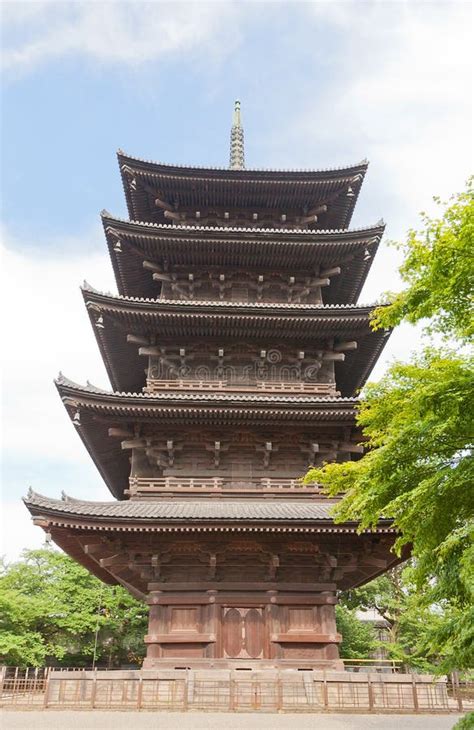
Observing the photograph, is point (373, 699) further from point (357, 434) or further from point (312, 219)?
point (312, 219)

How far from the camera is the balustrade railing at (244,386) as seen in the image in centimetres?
2031

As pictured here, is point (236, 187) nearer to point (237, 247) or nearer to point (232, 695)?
point (237, 247)

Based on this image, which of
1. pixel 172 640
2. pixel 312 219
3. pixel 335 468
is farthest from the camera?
pixel 312 219

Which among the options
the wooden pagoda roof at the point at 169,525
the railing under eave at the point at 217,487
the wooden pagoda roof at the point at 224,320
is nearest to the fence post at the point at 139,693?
the wooden pagoda roof at the point at 169,525

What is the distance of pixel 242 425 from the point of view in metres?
18.8

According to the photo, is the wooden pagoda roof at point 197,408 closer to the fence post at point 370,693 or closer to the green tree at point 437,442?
the fence post at point 370,693

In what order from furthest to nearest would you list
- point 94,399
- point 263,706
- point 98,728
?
point 94,399, point 263,706, point 98,728

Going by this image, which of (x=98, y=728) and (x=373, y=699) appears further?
(x=373, y=699)

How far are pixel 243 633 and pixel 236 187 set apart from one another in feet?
56.4

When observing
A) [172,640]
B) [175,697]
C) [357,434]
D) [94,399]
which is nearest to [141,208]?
[94,399]

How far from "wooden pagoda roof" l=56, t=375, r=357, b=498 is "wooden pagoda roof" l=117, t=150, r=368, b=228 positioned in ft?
33.2

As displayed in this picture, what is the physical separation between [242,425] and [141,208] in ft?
40.1

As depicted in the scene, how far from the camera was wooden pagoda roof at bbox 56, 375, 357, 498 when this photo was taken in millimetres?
17984

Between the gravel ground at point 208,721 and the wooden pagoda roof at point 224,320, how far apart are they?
12119 mm
